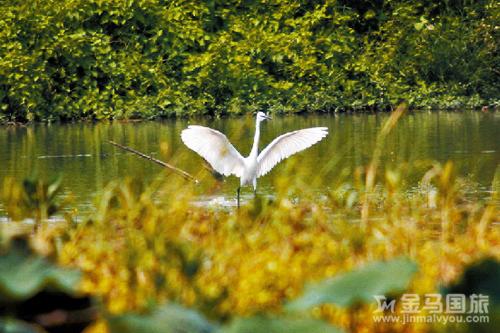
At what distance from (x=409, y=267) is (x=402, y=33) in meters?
19.3

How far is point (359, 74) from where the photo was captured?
21.5m

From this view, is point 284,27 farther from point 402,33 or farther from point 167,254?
point 167,254

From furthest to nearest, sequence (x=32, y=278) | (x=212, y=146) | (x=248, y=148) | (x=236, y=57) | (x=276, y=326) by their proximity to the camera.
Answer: (x=236, y=57) < (x=248, y=148) < (x=212, y=146) < (x=32, y=278) < (x=276, y=326)

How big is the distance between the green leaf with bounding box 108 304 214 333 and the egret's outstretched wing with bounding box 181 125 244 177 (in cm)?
720

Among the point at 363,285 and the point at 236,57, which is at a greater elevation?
the point at 236,57

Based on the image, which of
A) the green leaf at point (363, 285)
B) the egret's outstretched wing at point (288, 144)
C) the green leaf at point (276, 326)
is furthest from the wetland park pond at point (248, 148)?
the green leaf at point (276, 326)

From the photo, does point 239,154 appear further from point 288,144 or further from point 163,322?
point 163,322

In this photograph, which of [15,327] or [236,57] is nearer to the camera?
[15,327]

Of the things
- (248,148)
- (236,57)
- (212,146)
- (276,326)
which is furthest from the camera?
(236,57)

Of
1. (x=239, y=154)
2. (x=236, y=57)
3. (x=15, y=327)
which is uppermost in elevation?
(x=236, y=57)

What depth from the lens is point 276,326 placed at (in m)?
1.44

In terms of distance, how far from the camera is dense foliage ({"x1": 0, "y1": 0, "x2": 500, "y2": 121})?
64.3ft

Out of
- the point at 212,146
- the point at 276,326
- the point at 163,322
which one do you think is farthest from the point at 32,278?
the point at 212,146

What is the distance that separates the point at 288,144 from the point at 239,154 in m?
0.38
